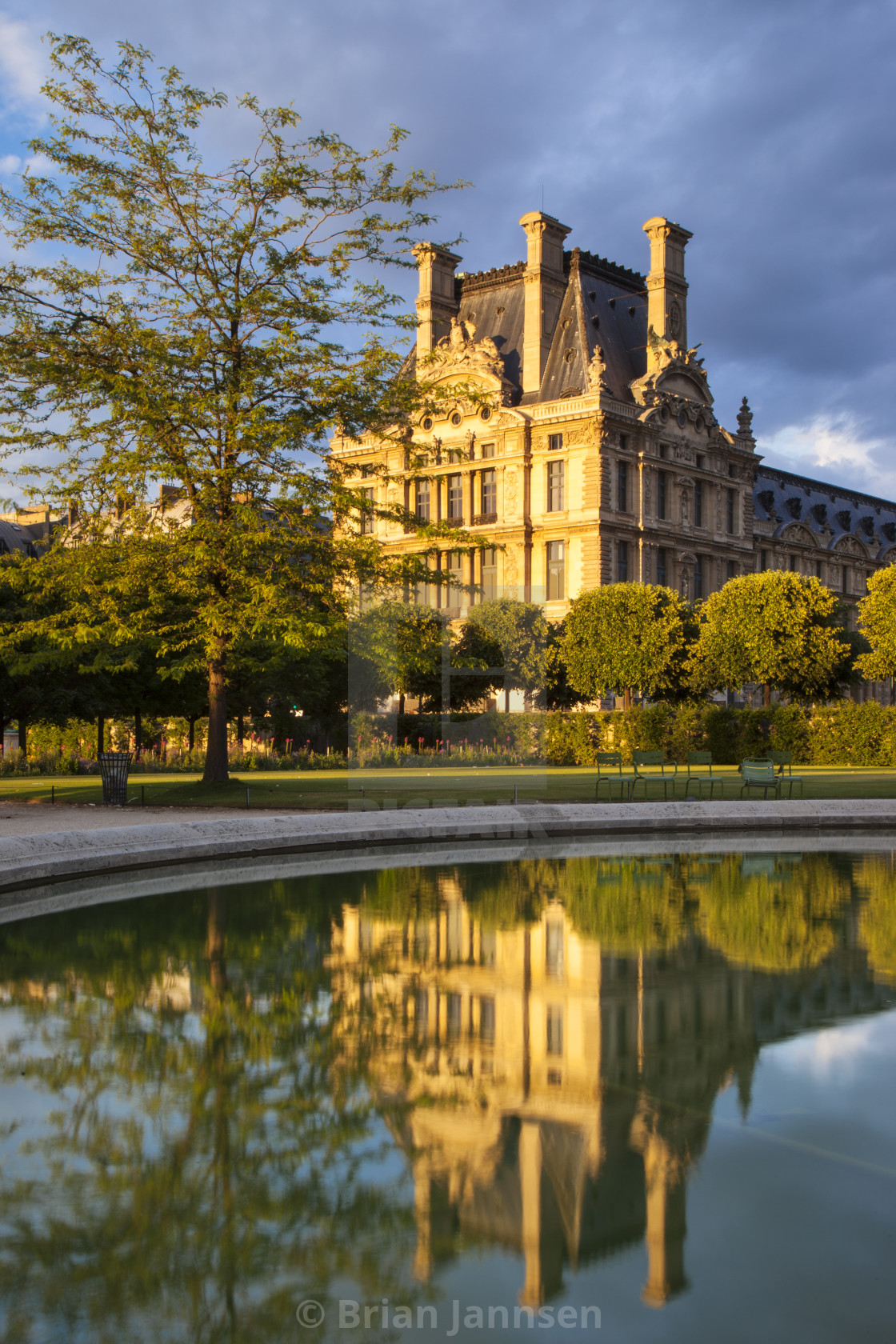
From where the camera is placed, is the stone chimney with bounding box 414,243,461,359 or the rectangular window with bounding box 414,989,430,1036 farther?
the stone chimney with bounding box 414,243,461,359

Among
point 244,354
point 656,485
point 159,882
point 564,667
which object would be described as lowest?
point 159,882

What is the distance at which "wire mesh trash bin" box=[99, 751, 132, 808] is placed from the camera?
68.9 ft

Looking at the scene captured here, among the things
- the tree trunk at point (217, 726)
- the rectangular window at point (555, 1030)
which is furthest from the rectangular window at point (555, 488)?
the rectangular window at point (555, 1030)

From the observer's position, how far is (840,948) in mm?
9070

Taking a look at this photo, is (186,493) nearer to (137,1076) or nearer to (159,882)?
(159,882)

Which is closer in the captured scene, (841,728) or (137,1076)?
(137,1076)

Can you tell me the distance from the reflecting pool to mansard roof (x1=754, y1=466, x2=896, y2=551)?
87352 millimetres

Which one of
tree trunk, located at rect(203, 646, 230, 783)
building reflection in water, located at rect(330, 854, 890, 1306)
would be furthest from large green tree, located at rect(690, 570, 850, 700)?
building reflection in water, located at rect(330, 854, 890, 1306)

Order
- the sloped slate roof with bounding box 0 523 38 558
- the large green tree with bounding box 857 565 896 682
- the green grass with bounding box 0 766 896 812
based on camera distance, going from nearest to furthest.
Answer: the green grass with bounding box 0 766 896 812 → the large green tree with bounding box 857 565 896 682 → the sloped slate roof with bounding box 0 523 38 558

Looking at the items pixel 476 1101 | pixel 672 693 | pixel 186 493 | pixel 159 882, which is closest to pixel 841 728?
pixel 672 693

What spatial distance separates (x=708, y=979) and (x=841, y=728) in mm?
34148

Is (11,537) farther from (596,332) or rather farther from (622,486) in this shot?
(596,332)

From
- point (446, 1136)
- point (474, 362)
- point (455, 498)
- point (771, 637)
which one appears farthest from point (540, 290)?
point (446, 1136)

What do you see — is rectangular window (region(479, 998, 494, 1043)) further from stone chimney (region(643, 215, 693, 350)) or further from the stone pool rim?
stone chimney (region(643, 215, 693, 350))
